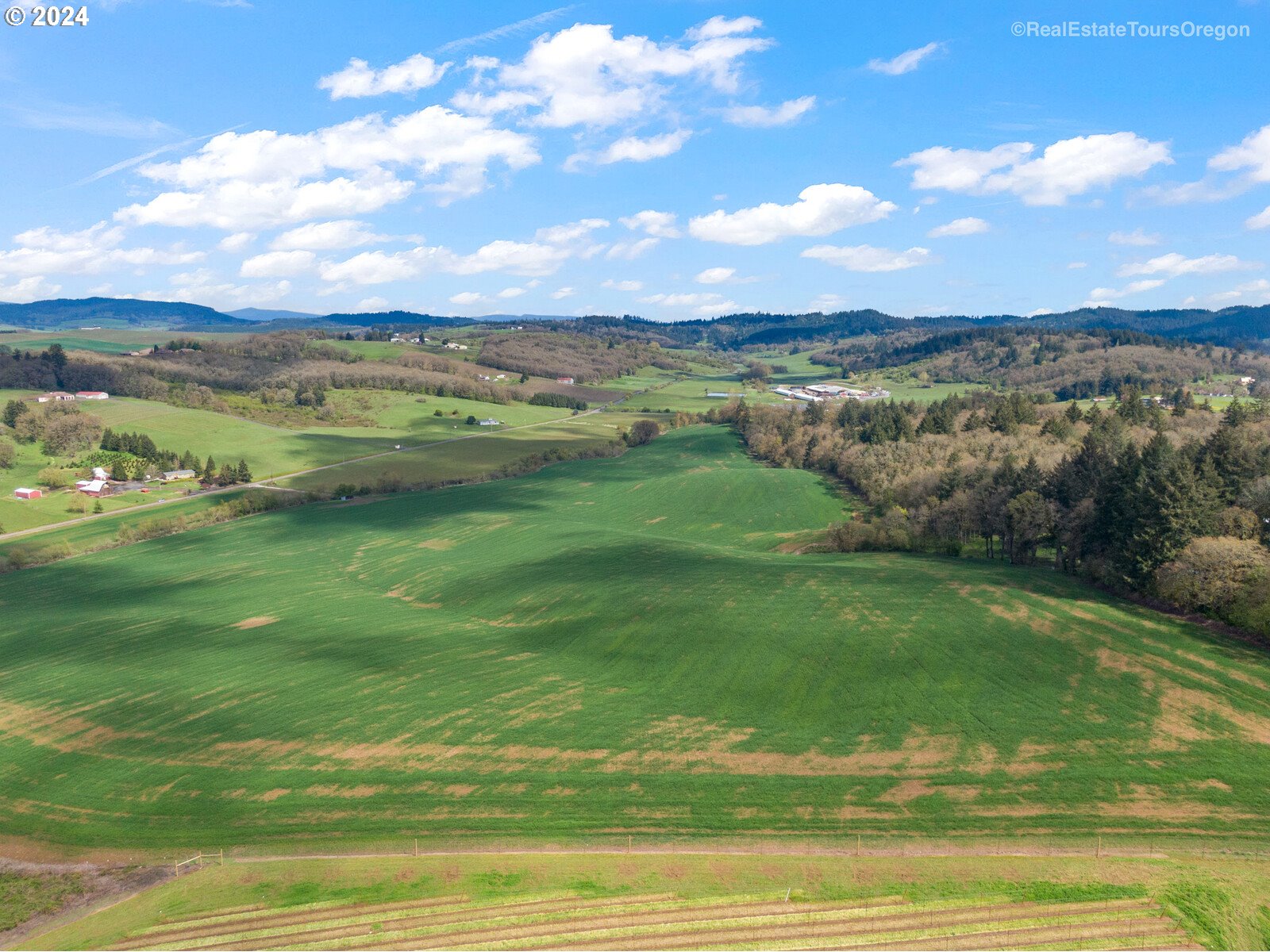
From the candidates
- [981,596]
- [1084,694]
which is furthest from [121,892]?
[981,596]

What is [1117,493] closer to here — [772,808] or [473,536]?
[772,808]

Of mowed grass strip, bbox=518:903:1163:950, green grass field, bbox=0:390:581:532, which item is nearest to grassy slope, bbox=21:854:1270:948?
mowed grass strip, bbox=518:903:1163:950

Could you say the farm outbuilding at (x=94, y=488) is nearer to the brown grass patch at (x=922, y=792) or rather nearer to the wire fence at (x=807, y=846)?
the wire fence at (x=807, y=846)

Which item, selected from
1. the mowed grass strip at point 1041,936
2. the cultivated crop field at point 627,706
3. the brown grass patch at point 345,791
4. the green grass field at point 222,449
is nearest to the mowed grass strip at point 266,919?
the cultivated crop field at point 627,706

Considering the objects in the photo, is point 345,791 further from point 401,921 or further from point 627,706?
point 627,706

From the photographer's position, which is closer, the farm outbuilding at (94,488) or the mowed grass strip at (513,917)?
the mowed grass strip at (513,917)
